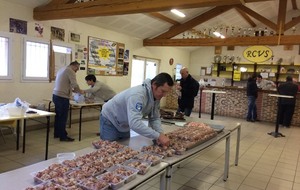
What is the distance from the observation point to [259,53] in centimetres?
582

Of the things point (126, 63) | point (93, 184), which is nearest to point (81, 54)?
point (126, 63)

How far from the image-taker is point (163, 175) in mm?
1818

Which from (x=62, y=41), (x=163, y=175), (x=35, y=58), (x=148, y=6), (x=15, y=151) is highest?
(x=148, y=6)

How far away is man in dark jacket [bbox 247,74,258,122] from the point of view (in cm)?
795

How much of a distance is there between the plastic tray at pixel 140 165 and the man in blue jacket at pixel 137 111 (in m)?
0.33

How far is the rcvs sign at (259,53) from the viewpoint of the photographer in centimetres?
569

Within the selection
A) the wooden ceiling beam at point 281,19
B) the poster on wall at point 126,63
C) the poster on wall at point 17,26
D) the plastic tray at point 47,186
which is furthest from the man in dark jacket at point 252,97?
the plastic tray at point 47,186

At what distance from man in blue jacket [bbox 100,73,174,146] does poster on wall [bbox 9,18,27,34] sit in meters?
3.57

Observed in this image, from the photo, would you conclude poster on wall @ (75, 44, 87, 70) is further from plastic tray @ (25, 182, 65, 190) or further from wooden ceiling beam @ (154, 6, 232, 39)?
plastic tray @ (25, 182, 65, 190)

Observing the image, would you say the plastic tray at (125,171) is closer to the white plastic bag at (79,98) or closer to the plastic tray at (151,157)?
the plastic tray at (151,157)

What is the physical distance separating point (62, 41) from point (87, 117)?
210 centimetres

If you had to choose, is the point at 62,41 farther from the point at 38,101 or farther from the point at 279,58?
the point at 279,58

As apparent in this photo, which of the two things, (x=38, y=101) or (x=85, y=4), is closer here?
(x=85, y=4)

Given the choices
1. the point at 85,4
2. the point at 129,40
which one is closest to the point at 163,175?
the point at 85,4
